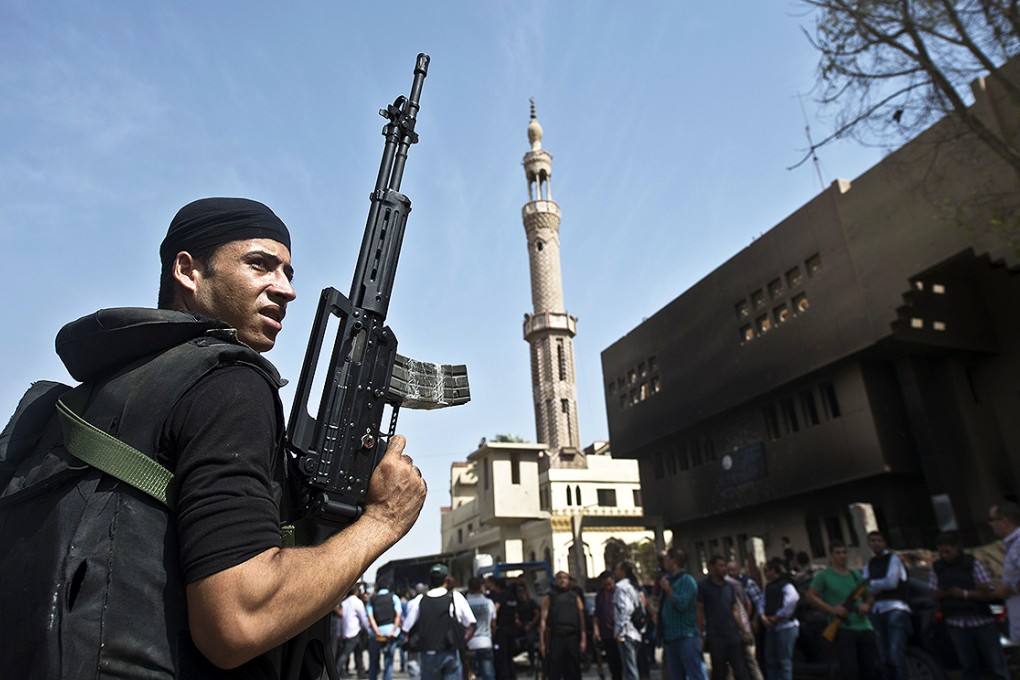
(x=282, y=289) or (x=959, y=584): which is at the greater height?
(x=282, y=289)

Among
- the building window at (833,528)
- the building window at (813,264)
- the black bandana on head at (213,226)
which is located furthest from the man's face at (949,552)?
the building window at (833,528)

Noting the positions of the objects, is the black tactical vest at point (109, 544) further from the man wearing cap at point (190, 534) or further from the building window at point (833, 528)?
the building window at point (833, 528)

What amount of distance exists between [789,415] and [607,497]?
85.2 ft

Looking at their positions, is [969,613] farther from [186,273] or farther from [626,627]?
[186,273]

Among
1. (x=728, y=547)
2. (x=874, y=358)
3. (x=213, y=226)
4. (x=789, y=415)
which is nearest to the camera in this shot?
(x=213, y=226)

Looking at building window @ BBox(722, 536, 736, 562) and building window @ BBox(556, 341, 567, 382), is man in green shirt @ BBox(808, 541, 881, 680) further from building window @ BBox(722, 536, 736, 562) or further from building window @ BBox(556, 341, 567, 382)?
building window @ BBox(556, 341, 567, 382)

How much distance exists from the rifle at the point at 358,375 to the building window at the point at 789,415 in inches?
925

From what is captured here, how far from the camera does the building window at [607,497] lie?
158 ft

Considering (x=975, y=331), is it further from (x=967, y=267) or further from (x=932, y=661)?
(x=932, y=661)

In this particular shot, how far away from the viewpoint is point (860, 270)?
67.7ft

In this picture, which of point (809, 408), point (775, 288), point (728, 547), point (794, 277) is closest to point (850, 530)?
point (809, 408)

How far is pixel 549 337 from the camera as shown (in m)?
55.2

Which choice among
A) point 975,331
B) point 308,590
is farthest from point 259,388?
point 975,331

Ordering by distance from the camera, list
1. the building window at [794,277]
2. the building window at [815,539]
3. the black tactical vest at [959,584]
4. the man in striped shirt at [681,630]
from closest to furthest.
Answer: the black tactical vest at [959,584] → the man in striped shirt at [681,630] → the building window at [794,277] → the building window at [815,539]
